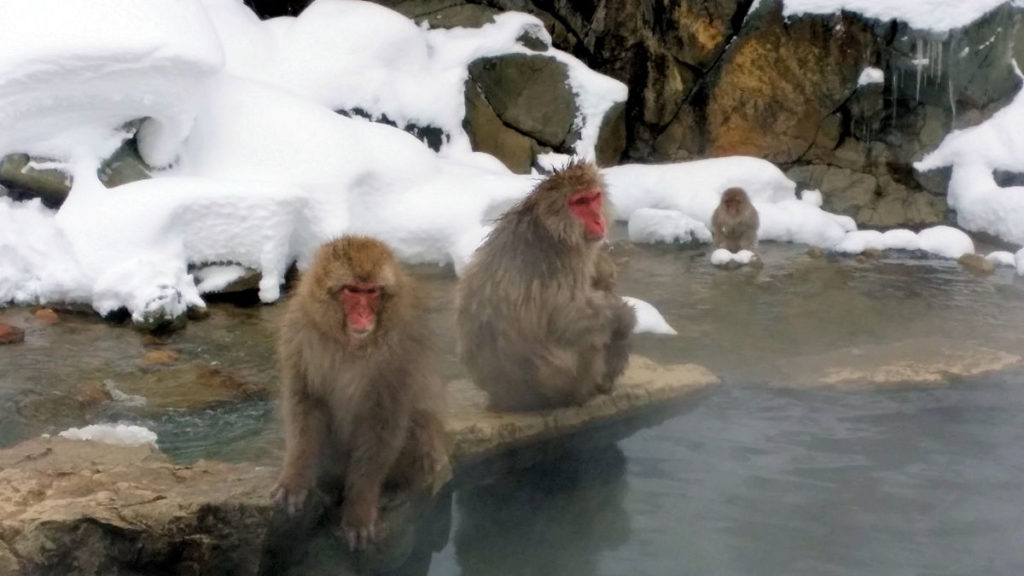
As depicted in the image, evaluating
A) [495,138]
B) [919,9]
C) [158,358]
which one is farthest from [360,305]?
[919,9]

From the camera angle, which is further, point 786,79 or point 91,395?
point 786,79

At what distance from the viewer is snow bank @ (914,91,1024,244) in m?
8.14

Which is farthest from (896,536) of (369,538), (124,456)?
(124,456)

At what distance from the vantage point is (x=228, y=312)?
207 inches

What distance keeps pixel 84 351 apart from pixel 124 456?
6.12 ft

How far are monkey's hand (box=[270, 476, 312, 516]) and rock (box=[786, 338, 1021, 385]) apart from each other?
2.42 meters

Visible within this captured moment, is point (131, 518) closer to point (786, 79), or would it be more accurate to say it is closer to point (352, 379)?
point (352, 379)

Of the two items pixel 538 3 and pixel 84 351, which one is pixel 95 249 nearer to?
pixel 84 351

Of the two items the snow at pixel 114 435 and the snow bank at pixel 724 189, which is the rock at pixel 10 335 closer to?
the snow at pixel 114 435

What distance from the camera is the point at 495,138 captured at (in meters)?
9.08

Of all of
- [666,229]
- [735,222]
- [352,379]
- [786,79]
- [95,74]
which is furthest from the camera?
[786,79]

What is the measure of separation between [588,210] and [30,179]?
362 cm

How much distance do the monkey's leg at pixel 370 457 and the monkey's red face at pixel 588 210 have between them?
3.49 feet

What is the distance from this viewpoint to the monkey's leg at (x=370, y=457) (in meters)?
2.46
